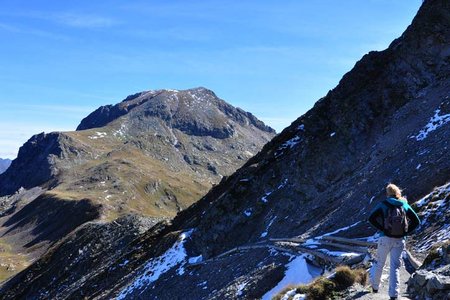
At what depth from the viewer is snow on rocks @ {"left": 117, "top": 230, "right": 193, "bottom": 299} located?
46.7 metres

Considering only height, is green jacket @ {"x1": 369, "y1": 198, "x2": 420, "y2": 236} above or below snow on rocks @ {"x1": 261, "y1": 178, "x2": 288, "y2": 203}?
above

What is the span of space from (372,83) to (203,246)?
25.9 m

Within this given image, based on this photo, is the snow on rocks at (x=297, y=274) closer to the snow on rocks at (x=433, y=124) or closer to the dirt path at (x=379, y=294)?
the dirt path at (x=379, y=294)

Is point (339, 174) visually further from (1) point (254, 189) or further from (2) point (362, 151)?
(1) point (254, 189)

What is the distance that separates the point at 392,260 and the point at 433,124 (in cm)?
2614

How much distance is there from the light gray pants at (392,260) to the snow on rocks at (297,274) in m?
8.39

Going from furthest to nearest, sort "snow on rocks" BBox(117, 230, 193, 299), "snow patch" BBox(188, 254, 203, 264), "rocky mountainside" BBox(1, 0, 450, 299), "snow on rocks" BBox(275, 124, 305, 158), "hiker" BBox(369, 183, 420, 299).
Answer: "snow on rocks" BBox(275, 124, 305, 158), "snow patch" BBox(188, 254, 203, 264), "snow on rocks" BBox(117, 230, 193, 299), "rocky mountainside" BBox(1, 0, 450, 299), "hiker" BBox(369, 183, 420, 299)

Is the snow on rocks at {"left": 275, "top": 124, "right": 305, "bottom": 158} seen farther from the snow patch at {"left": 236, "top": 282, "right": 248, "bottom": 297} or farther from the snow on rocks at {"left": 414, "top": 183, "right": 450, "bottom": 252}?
the snow on rocks at {"left": 414, "top": 183, "right": 450, "bottom": 252}

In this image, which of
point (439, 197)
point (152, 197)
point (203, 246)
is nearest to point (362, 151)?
point (203, 246)

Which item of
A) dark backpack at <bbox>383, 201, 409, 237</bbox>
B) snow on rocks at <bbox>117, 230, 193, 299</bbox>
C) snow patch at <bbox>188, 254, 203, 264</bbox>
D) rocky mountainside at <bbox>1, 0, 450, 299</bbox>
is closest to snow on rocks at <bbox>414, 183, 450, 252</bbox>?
rocky mountainside at <bbox>1, 0, 450, 299</bbox>

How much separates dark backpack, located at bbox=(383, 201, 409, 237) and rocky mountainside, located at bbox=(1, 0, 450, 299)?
12.4 metres

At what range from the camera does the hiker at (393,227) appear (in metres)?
11.7

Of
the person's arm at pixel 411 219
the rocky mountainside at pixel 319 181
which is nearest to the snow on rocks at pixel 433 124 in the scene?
the rocky mountainside at pixel 319 181

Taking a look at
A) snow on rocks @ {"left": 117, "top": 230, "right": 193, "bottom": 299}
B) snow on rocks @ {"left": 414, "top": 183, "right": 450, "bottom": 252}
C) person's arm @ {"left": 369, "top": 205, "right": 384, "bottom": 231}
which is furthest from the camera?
snow on rocks @ {"left": 117, "top": 230, "right": 193, "bottom": 299}
